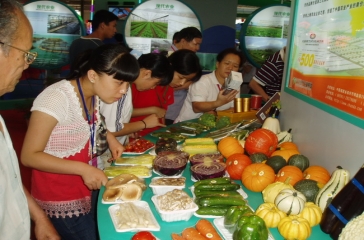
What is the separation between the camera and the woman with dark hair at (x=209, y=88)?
14.7 ft

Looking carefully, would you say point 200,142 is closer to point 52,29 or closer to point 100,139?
point 100,139

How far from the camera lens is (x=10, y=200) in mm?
1584

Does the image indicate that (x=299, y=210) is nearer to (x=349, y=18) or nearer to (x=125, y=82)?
(x=349, y=18)

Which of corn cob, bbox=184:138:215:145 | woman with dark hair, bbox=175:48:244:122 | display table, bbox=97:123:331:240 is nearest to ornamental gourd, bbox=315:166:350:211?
display table, bbox=97:123:331:240

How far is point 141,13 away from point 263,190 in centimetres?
533

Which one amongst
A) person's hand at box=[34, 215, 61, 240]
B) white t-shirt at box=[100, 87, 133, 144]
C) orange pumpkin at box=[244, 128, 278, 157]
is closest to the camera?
person's hand at box=[34, 215, 61, 240]

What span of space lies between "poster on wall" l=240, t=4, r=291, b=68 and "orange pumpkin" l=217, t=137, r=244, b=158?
5.03 meters

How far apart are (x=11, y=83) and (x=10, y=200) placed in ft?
1.73

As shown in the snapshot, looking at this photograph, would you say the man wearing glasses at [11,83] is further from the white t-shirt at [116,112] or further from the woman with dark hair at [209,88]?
the woman with dark hair at [209,88]

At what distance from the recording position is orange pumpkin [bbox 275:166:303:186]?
89.3 inches

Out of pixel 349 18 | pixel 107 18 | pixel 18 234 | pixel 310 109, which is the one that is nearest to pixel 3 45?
pixel 18 234

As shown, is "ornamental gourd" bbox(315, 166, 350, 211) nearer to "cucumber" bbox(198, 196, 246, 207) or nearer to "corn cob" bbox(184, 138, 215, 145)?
"cucumber" bbox(198, 196, 246, 207)

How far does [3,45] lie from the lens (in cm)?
141

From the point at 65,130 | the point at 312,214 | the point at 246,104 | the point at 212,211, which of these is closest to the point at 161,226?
the point at 212,211
